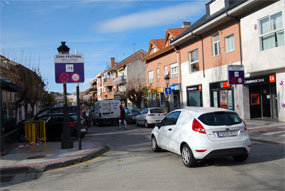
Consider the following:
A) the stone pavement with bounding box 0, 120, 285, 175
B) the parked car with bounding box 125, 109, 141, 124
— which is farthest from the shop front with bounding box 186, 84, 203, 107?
the stone pavement with bounding box 0, 120, 285, 175

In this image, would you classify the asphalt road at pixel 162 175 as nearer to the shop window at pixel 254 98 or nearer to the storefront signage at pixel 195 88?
the shop window at pixel 254 98

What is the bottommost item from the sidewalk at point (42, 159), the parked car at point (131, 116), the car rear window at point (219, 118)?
the sidewalk at point (42, 159)

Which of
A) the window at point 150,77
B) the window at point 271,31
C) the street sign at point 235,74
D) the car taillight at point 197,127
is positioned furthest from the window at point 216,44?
the car taillight at point 197,127

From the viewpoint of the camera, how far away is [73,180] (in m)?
6.39

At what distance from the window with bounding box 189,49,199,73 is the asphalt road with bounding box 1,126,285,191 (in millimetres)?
→ 16213

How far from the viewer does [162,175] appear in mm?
6348

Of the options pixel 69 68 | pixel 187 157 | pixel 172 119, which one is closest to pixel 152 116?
pixel 69 68

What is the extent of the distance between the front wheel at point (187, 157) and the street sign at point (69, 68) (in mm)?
5284

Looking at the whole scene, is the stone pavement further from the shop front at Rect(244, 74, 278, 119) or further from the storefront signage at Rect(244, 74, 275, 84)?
the shop front at Rect(244, 74, 278, 119)

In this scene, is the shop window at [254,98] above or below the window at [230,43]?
below

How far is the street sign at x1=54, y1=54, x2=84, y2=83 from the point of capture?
34.2ft

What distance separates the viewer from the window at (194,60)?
2418 cm

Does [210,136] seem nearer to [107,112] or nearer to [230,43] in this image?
[230,43]

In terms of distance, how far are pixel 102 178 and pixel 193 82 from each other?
62.9 ft
